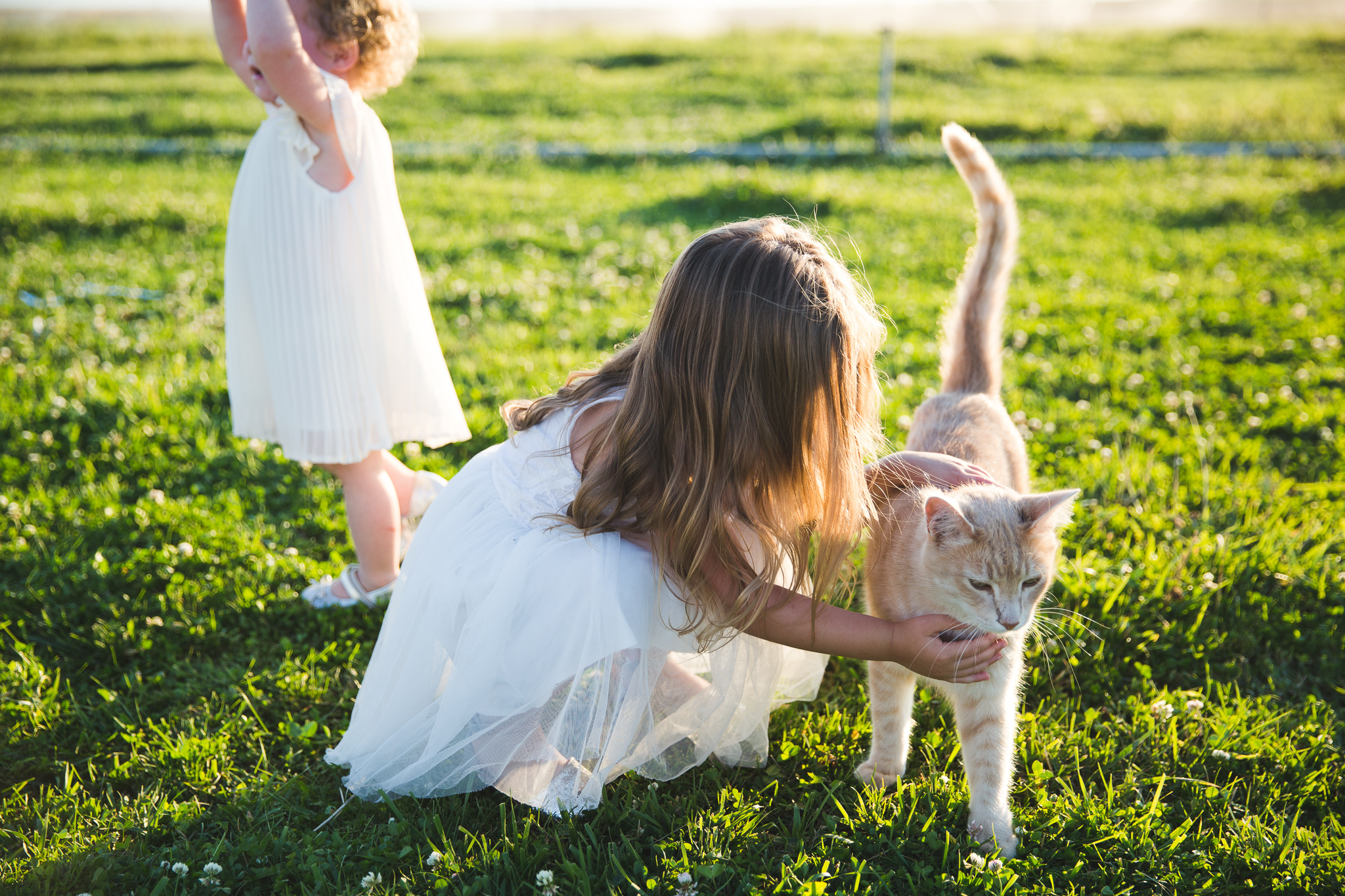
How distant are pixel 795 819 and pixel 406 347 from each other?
1.90 m

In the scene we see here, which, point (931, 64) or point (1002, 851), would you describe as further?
point (931, 64)

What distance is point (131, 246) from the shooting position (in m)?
6.80

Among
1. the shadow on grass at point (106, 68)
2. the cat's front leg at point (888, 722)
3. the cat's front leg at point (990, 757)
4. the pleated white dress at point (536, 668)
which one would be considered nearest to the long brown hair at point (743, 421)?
the pleated white dress at point (536, 668)

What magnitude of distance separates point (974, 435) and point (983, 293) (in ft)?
1.88

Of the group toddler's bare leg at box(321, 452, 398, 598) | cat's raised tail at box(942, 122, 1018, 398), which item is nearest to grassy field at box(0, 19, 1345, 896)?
toddler's bare leg at box(321, 452, 398, 598)

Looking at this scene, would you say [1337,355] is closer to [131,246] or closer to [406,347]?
[406,347]

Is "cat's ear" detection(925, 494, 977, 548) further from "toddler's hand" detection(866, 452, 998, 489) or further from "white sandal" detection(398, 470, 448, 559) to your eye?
"white sandal" detection(398, 470, 448, 559)

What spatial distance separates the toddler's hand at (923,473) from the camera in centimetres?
247

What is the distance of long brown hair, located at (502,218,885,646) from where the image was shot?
6.63 ft

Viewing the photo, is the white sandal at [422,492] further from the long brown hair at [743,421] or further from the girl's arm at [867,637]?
the girl's arm at [867,637]

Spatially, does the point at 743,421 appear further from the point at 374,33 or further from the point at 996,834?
the point at 374,33

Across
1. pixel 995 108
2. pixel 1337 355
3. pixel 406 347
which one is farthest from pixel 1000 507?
pixel 995 108

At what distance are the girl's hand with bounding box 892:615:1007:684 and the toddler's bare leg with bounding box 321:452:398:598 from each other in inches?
69.9

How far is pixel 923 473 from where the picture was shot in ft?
8.11
